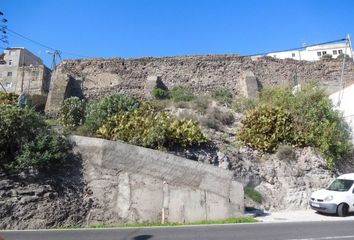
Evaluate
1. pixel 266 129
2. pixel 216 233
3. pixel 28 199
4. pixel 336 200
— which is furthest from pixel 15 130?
pixel 336 200

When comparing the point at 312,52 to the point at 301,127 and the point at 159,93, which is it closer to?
the point at 159,93

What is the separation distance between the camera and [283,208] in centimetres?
1444

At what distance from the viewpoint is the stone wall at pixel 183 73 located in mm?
27016

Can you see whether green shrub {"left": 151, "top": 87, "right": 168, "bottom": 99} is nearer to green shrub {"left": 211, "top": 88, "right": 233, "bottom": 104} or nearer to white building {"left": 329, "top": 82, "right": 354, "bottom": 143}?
green shrub {"left": 211, "top": 88, "right": 233, "bottom": 104}

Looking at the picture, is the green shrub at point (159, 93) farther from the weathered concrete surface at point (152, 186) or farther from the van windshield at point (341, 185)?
the van windshield at point (341, 185)

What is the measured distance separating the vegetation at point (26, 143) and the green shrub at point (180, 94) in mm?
11725

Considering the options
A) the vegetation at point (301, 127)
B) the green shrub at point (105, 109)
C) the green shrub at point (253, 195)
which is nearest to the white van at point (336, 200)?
the green shrub at point (253, 195)

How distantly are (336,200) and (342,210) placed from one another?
15.1 inches

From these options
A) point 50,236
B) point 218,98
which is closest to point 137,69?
point 218,98

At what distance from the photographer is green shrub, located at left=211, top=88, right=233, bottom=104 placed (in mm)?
24106

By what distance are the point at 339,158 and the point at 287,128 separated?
2.64 m

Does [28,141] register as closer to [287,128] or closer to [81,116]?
[81,116]

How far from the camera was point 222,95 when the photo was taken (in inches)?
1017

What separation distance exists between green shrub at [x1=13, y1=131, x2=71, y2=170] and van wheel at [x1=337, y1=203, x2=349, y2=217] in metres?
9.39
